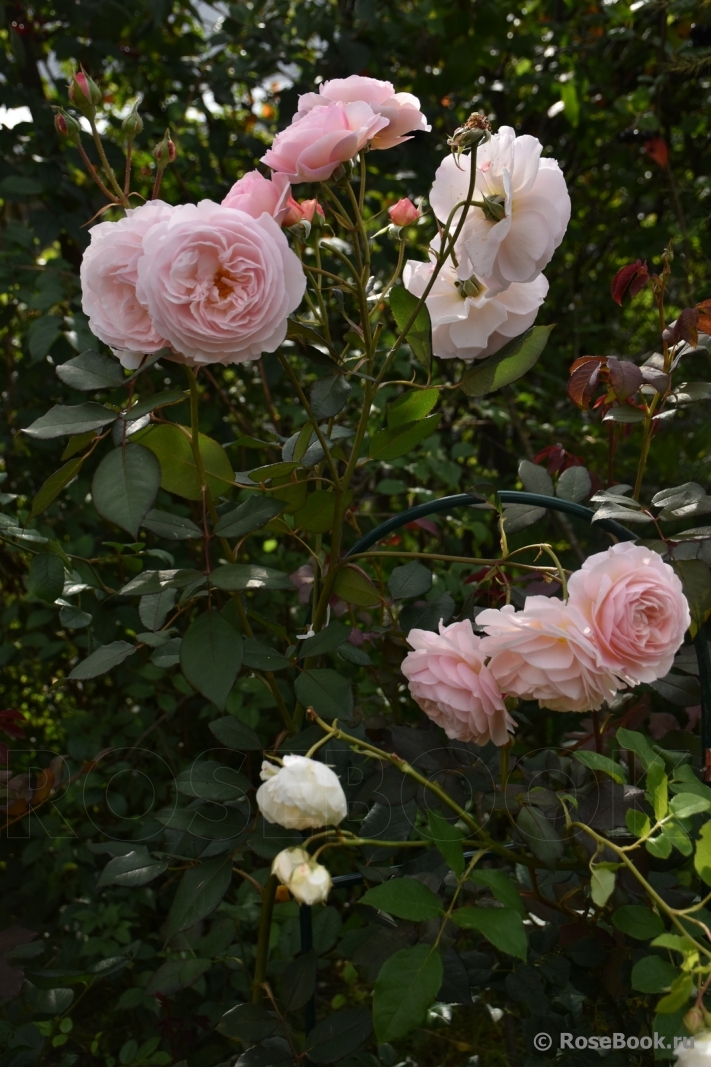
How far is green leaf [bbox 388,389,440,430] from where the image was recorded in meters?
0.85

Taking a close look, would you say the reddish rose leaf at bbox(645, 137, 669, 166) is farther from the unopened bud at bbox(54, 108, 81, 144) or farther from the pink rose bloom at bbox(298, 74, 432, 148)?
the unopened bud at bbox(54, 108, 81, 144)

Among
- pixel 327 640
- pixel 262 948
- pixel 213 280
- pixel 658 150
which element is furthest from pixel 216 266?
pixel 658 150

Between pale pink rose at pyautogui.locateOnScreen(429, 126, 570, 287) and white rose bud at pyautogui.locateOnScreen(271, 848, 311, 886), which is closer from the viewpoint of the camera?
white rose bud at pyautogui.locateOnScreen(271, 848, 311, 886)

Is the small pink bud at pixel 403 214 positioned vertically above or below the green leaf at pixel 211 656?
above

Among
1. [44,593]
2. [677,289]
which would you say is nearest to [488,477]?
[677,289]

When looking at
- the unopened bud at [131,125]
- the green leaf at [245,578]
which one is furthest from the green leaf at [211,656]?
the unopened bud at [131,125]

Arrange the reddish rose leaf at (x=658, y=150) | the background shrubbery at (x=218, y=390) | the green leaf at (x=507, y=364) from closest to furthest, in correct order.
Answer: the green leaf at (x=507, y=364)
the background shrubbery at (x=218, y=390)
the reddish rose leaf at (x=658, y=150)

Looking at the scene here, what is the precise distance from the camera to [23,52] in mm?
1761

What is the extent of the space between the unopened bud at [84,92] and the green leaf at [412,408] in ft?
1.26

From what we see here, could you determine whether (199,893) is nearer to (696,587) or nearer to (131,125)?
(696,587)

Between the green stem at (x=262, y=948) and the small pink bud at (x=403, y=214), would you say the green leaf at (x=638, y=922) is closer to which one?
the green stem at (x=262, y=948)

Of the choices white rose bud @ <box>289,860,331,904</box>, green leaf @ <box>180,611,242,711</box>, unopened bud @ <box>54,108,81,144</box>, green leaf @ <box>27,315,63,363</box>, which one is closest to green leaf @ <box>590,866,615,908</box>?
white rose bud @ <box>289,860,331,904</box>

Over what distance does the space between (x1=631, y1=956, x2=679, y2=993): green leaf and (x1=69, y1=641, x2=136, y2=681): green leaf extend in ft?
1.64

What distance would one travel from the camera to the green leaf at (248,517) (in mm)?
786
